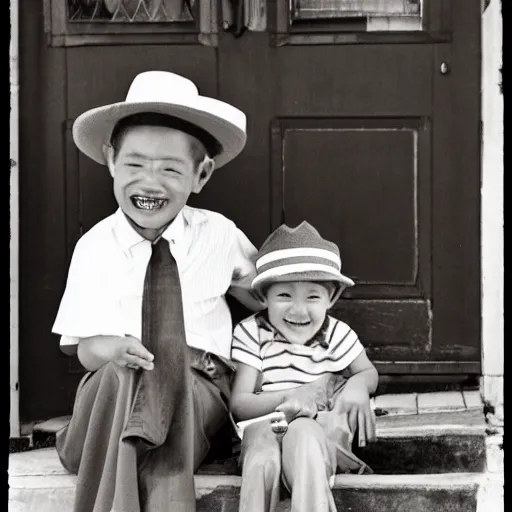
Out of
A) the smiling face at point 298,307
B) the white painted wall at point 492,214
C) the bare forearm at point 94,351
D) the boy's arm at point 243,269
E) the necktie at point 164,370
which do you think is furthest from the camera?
the white painted wall at point 492,214

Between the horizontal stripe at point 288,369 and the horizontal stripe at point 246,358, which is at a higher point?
the horizontal stripe at point 246,358

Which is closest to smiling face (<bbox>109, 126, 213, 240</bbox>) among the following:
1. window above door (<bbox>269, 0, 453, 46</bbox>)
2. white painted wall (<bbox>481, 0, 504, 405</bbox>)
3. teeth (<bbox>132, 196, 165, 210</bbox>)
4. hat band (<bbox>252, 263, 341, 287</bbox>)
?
teeth (<bbox>132, 196, 165, 210</bbox>)

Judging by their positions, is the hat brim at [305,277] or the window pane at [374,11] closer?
the hat brim at [305,277]

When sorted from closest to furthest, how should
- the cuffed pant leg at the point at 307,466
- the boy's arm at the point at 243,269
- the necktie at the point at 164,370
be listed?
the cuffed pant leg at the point at 307,466 → the necktie at the point at 164,370 → the boy's arm at the point at 243,269

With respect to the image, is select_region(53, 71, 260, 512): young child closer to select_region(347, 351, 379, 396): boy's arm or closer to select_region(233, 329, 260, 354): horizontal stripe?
select_region(233, 329, 260, 354): horizontal stripe

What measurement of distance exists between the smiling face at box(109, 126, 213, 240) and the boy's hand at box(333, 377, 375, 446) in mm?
684

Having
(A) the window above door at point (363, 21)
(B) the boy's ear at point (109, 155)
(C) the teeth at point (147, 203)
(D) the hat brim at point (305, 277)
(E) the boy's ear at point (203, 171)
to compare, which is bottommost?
(D) the hat brim at point (305, 277)

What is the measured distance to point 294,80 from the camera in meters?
3.42

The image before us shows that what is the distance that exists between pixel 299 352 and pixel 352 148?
723mm

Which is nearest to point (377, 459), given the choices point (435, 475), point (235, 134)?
point (435, 475)

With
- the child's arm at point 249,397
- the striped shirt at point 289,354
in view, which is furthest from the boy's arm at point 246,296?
the child's arm at point 249,397

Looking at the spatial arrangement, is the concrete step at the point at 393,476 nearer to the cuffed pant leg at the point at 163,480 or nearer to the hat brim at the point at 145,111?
the cuffed pant leg at the point at 163,480

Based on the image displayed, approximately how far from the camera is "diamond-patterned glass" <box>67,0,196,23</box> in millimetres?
3402

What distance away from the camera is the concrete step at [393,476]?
2969 mm
